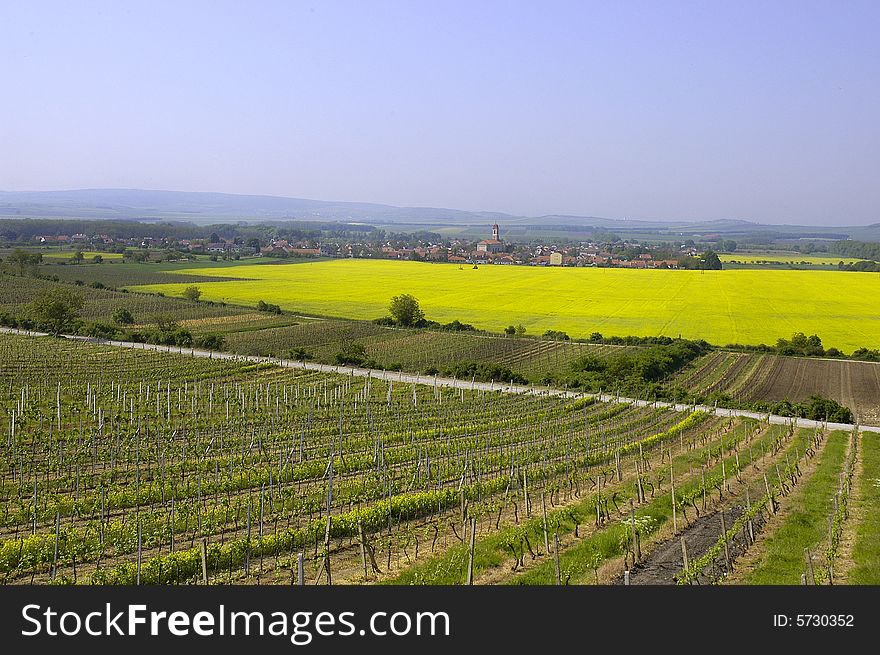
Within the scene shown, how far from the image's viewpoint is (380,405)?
2800 cm

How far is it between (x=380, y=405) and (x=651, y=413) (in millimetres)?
9841

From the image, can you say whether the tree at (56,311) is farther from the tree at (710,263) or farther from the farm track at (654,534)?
the tree at (710,263)

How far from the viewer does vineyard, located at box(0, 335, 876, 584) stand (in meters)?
12.0

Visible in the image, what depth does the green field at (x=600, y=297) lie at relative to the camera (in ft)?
179

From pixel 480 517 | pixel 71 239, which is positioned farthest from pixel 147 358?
pixel 71 239

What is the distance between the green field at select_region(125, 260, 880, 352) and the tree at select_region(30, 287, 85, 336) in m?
18.6

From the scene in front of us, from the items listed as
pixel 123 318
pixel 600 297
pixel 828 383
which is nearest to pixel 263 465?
pixel 828 383

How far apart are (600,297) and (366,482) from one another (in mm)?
58831

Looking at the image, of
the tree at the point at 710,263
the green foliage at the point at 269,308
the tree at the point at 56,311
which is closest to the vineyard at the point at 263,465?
the tree at the point at 56,311

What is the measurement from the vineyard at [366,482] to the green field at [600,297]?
2702 cm

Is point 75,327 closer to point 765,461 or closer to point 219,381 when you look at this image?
point 219,381

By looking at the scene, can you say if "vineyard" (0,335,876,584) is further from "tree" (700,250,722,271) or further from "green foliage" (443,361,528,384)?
"tree" (700,250,722,271)

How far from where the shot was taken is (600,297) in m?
73.1

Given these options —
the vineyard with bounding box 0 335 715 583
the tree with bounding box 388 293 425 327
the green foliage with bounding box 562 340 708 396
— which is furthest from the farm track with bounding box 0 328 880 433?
the tree with bounding box 388 293 425 327
